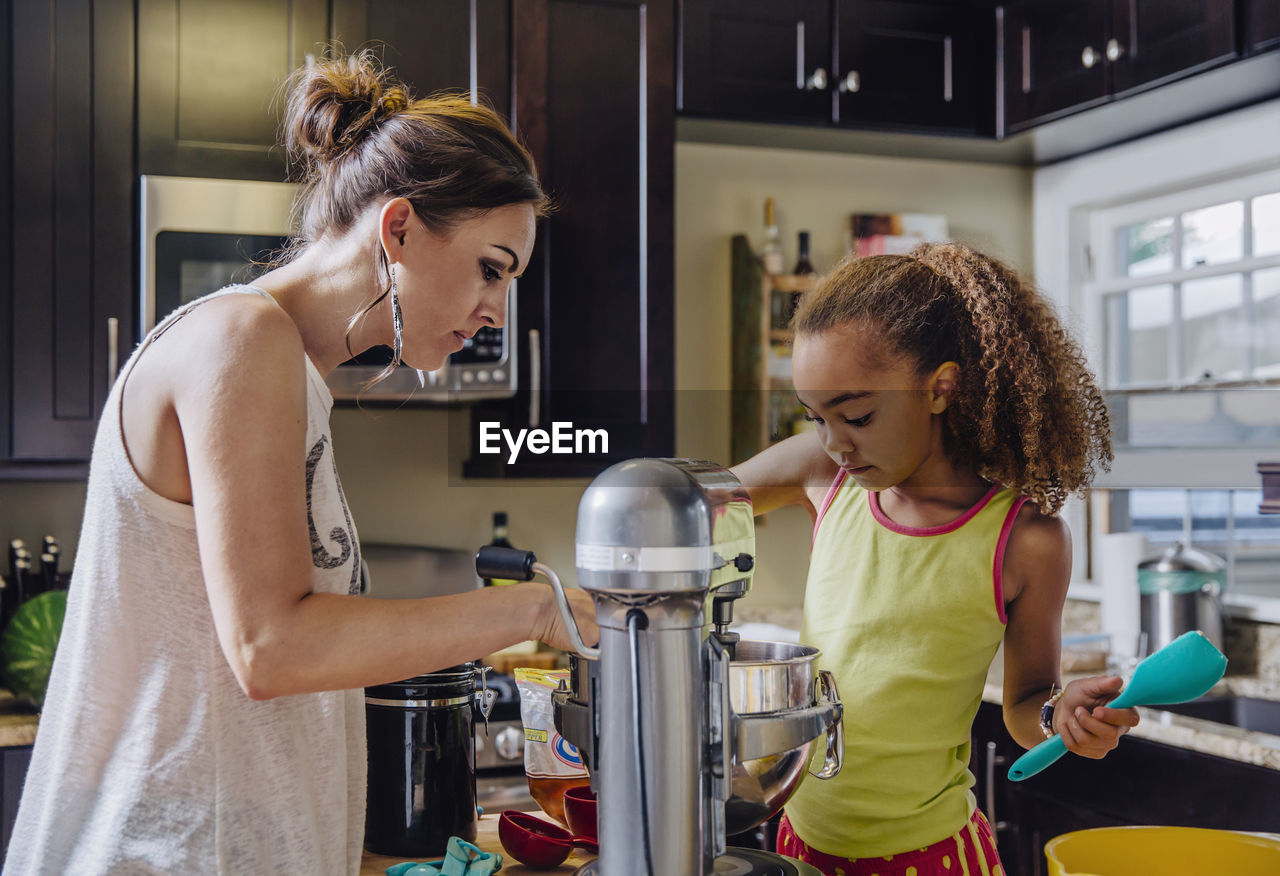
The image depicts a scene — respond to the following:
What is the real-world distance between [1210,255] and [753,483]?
6.51 feet

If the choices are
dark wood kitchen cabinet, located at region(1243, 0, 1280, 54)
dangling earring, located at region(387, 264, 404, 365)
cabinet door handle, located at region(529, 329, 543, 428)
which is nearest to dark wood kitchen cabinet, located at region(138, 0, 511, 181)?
cabinet door handle, located at region(529, 329, 543, 428)

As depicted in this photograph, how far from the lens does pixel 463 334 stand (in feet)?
3.74

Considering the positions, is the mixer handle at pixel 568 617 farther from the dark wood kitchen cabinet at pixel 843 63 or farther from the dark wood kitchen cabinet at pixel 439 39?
the dark wood kitchen cabinet at pixel 843 63

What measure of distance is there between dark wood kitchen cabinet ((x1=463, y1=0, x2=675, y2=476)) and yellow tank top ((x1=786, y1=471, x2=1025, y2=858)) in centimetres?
145

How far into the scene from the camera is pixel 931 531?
1.22 metres

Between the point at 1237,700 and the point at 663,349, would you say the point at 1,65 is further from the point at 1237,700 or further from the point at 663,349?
the point at 1237,700

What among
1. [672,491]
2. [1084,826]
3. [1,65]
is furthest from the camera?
[1,65]

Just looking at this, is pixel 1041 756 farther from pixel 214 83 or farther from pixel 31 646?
pixel 214 83

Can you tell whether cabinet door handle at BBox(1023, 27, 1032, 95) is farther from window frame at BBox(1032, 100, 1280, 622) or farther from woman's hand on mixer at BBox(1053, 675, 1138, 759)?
woman's hand on mixer at BBox(1053, 675, 1138, 759)

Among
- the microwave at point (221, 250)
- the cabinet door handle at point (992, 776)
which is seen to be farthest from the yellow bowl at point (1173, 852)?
the microwave at point (221, 250)

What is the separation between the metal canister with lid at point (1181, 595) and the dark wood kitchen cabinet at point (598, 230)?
3.69ft

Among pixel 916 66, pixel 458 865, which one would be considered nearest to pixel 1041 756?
pixel 458 865

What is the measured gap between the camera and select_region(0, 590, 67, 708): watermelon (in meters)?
2.26

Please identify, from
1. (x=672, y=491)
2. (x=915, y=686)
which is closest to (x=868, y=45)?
(x=915, y=686)
